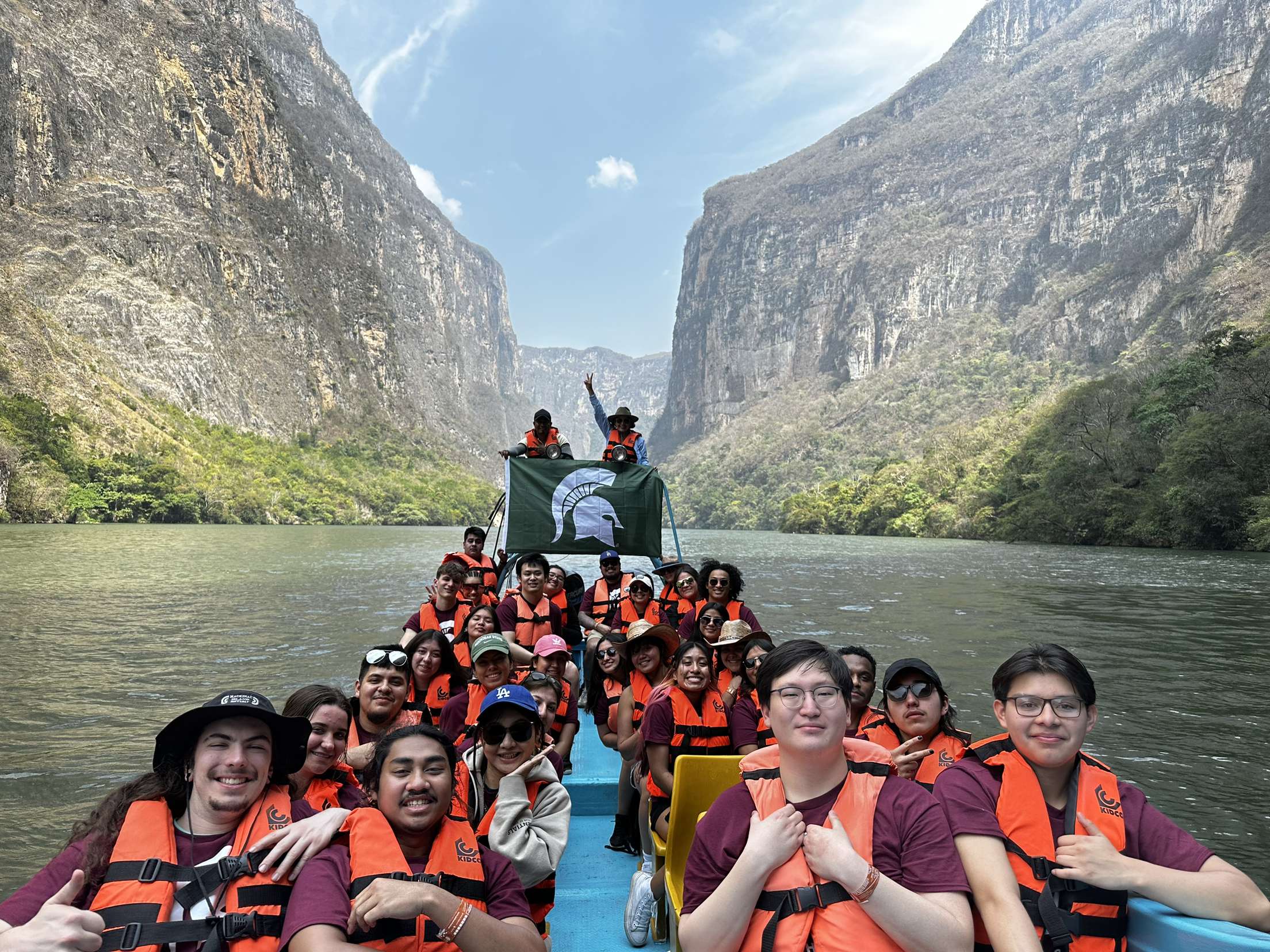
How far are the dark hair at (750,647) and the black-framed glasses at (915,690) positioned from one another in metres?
1.13

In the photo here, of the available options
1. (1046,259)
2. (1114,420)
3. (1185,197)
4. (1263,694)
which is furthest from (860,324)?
(1263,694)

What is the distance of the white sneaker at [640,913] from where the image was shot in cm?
345

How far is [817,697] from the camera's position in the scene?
207 cm

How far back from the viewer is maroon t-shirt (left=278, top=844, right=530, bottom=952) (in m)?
2.04

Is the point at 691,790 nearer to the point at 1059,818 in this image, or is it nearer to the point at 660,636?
the point at 1059,818

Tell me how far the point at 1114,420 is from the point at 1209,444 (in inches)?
491

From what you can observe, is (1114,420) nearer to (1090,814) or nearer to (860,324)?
(1090,814)

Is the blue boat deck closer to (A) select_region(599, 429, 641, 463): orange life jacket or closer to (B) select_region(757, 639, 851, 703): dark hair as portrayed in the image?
(B) select_region(757, 639, 851, 703): dark hair

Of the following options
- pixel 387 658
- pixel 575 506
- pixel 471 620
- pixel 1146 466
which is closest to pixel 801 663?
pixel 387 658

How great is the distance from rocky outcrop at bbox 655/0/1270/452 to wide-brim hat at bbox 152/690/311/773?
85.7 metres

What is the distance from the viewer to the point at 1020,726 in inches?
→ 91.4

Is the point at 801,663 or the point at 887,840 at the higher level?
the point at 801,663

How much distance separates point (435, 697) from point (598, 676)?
6.10ft

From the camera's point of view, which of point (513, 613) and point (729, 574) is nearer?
point (729, 574)
